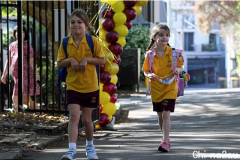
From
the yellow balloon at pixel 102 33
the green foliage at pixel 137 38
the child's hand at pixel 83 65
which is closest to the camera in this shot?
the child's hand at pixel 83 65

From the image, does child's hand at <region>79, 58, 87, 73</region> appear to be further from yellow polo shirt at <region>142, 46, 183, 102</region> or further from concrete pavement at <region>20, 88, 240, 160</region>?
yellow polo shirt at <region>142, 46, 183, 102</region>

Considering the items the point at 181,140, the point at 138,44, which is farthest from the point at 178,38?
the point at 181,140

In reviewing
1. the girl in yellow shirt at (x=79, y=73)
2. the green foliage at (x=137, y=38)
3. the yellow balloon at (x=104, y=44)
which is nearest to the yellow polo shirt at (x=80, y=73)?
the girl in yellow shirt at (x=79, y=73)

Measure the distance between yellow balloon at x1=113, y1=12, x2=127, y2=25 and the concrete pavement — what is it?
175 centimetres

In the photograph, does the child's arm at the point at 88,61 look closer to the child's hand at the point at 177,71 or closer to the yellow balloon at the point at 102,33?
the child's hand at the point at 177,71

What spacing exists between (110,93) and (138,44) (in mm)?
19679

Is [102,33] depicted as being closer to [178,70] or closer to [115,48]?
[115,48]

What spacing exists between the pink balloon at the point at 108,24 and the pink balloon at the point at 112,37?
0.08 meters

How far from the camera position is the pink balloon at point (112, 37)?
9273mm

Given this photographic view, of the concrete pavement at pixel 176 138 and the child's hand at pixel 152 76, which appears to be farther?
the child's hand at pixel 152 76

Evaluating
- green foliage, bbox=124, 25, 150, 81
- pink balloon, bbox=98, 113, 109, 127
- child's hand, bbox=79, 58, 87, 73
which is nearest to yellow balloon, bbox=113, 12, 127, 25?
pink balloon, bbox=98, 113, 109, 127

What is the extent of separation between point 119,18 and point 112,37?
328 millimetres

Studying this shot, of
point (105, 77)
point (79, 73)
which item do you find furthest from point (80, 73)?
point (105, 77)

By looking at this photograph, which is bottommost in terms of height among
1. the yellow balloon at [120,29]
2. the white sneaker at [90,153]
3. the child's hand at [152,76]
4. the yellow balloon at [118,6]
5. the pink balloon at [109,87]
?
the white sneaker at [90,153]
